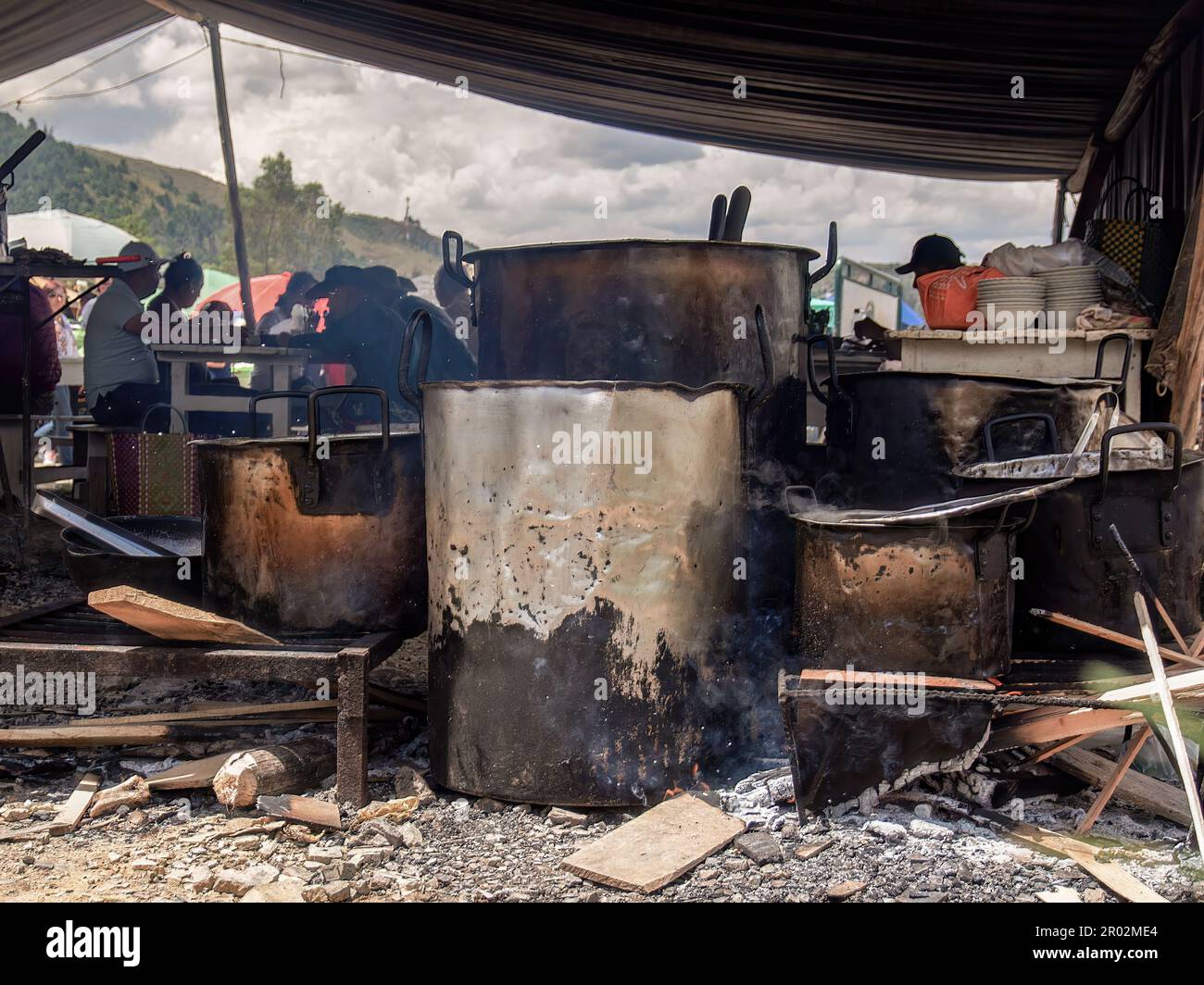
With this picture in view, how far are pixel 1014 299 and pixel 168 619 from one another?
500cm

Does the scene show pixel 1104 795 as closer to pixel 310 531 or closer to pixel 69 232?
pixel 310 531

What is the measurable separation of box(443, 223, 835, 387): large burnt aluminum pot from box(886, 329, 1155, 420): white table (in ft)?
9.24

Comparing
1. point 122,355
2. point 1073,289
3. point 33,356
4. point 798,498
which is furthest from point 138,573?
point 1073,289

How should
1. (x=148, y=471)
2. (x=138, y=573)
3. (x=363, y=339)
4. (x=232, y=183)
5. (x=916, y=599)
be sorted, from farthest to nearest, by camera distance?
(x=232, y=183) → (x=363, y=339) → (x=148, y=471) → (x=138, y=573) → (x=916, y=599)

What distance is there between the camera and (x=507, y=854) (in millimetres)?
3188

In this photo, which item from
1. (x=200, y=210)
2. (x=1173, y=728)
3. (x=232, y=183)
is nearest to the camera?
(x=1173, y=728)

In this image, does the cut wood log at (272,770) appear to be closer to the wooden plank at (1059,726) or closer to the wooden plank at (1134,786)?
the wooden plank at (1059,726)

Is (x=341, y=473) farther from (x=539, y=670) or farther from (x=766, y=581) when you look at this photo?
(x=766, y=581)

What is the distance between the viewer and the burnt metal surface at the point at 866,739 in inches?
125

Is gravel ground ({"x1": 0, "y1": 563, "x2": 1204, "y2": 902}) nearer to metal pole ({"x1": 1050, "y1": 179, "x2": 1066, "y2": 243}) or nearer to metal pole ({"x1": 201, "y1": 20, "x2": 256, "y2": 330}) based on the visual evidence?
metal pole ({"x1": 1050, "y1": 179, "x2": 1066, "y2": 243})

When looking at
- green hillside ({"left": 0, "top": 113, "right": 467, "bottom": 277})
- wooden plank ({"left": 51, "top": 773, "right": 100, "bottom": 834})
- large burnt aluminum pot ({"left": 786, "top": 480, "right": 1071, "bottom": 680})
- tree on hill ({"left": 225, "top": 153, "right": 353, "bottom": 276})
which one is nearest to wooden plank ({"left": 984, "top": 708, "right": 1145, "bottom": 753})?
large burnt aluminum pot ({"left": 786, "top": 480, "right": 1071, "bottom": 680})

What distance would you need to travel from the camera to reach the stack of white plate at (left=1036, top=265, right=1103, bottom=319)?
6.39 metres

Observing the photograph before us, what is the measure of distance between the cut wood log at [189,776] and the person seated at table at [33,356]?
482 centimetres
